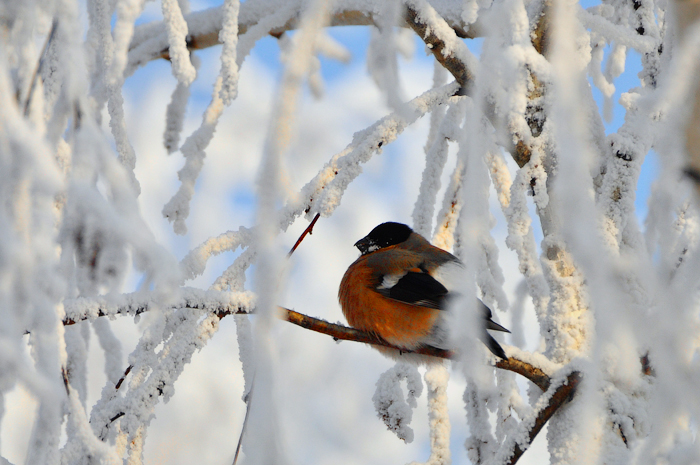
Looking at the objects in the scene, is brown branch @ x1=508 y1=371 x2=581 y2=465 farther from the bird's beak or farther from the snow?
the bird's beak

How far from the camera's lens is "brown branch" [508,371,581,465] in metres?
1.63

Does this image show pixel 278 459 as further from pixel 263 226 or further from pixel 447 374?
pixel 447 374

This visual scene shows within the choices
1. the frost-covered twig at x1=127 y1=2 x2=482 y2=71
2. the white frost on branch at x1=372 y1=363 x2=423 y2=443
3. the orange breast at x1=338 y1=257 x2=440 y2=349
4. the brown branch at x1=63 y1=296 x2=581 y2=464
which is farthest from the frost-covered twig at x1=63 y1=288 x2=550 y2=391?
the frost-covered twig at x1=127 y1=2 x2=482 y2=71

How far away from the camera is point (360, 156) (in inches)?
66.2

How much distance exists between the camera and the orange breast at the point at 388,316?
2523 mm

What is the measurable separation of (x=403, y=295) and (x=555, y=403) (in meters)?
1.00

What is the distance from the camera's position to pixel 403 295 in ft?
8.47

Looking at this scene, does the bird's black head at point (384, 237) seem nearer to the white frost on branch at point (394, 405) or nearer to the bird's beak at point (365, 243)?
the bird's beak at point (365, 243)

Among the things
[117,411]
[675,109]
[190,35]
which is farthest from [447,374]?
[190,35]

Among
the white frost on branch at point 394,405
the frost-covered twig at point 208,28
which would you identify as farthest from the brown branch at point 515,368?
the frost-covered twig at point 208,28

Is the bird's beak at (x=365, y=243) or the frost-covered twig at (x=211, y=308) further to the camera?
the bird's beak at (x=365, y=243)

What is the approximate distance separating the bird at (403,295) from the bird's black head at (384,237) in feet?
1.24

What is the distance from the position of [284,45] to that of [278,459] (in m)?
2.67

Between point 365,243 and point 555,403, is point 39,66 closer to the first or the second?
point 555,403
